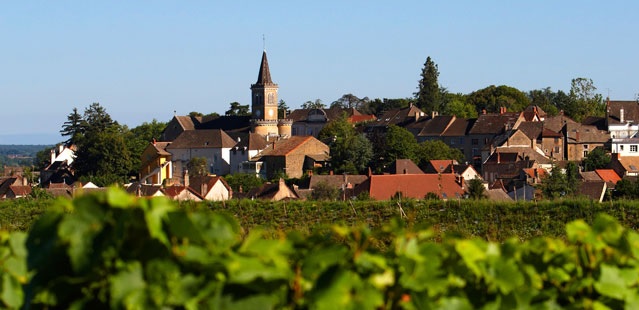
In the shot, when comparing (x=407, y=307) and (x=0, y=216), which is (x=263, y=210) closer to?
(x=0, y=216)

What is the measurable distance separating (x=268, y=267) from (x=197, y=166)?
82.8 meters

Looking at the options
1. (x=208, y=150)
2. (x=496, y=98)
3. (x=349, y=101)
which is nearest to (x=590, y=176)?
(x=208, y=150)

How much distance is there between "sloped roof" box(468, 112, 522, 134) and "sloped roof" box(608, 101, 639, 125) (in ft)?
26.3

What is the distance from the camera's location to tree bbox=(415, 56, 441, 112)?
124m

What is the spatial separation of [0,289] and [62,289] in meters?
0.32

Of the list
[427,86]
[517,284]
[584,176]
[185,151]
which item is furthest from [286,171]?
[517,284]

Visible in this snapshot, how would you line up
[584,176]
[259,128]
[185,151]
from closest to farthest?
[584,176], [185,151], [259,128]

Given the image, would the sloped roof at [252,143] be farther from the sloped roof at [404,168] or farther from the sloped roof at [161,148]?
the sloped roof at [404,168]

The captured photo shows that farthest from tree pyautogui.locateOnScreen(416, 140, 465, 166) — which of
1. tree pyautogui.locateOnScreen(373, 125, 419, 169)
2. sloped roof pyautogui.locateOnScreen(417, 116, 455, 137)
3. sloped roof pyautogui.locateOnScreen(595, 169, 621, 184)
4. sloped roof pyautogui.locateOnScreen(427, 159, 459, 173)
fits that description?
sloped roof pyautogui.locateOnScreen(417, 116, 455, 137)

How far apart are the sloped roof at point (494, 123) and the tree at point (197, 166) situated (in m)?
24.4

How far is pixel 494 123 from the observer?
93250mm

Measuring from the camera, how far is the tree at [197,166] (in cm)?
8475

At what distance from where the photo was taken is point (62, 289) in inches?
161

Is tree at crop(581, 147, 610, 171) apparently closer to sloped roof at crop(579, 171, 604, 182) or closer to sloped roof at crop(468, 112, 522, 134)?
sloped roof at crop(579, 171, 604, 182)
